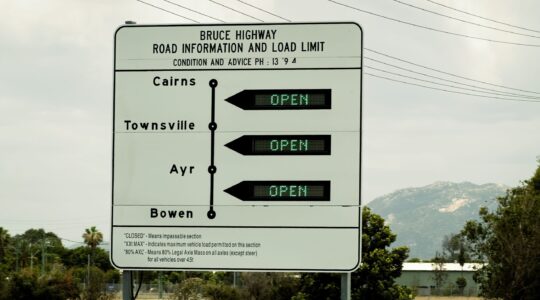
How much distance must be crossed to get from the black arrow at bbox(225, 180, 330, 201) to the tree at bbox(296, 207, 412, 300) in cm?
4828

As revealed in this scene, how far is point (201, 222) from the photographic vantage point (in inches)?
519

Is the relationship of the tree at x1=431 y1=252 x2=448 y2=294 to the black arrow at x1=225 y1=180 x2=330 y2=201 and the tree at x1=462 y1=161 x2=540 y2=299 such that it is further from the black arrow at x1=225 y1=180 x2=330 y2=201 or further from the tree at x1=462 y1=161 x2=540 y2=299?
the black arrow at x1=225 y1=180 x2=330 y2=201

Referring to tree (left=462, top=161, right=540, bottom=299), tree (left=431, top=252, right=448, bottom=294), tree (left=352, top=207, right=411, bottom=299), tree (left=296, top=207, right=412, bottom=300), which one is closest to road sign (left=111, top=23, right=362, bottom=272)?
tree (left=296, top=207, right=412, bottom=300)

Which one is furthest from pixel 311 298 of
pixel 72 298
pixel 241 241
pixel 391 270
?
pixel 241 241

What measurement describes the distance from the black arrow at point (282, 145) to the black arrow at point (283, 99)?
1.27 feet

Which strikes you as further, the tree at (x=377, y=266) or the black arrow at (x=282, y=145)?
the tree at (x=377, y=266)

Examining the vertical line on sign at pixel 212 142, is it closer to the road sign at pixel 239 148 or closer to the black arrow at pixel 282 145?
the road sign at pixel 239 148

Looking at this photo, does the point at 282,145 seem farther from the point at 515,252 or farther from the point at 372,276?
the point at 515,252

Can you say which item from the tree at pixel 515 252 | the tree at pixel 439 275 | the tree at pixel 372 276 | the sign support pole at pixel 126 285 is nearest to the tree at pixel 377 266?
the tree at pixel 372 276

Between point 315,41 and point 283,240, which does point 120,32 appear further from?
point 283,240

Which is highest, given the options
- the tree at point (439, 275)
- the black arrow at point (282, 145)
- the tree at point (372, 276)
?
the black arrow at point (282, 145)

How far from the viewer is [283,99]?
13219 mm

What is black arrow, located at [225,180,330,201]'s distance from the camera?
13000 millimetres

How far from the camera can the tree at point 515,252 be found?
203 ft
